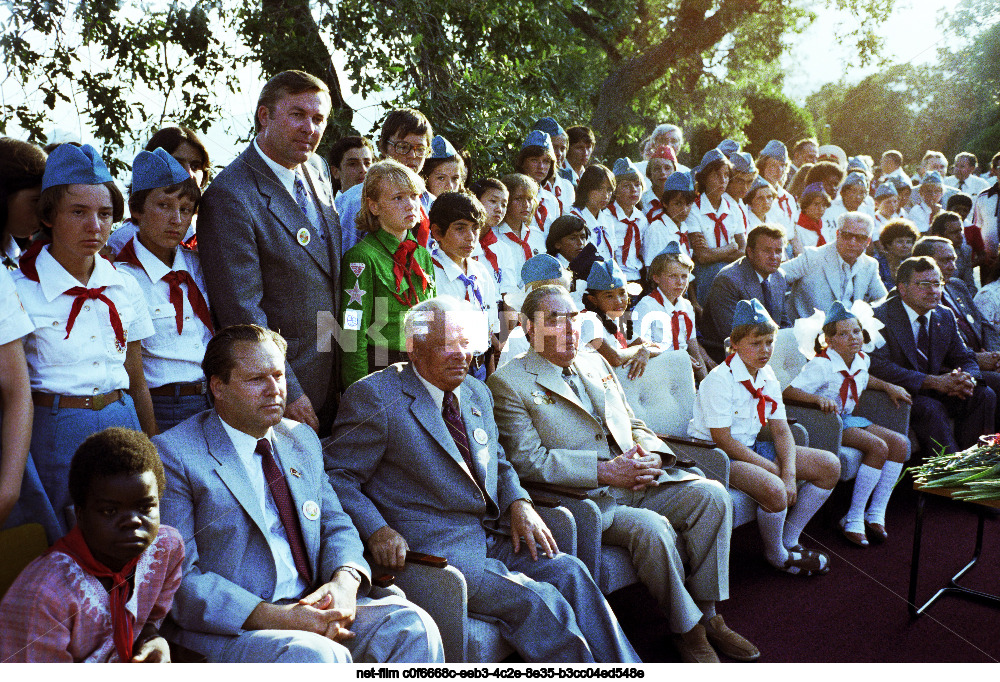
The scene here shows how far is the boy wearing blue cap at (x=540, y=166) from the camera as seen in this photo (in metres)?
5.50

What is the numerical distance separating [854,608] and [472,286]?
2.22m

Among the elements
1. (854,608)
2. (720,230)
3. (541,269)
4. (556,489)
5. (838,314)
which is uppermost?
(720,230)

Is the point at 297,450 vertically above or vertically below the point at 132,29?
below

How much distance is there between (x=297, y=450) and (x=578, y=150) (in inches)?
181

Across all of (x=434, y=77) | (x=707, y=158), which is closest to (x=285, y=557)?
(x=434, y=77)

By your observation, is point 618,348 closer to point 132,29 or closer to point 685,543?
point 685,543

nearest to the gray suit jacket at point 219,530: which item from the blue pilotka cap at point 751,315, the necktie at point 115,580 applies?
the necktie at point 115,580

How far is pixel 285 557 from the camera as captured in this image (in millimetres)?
2381

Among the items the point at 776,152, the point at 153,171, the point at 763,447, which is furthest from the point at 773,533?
the point at 776,152

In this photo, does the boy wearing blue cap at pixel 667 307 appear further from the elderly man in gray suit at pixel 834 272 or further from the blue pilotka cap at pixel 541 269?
the elderly man in gray suit at pixel 834 272

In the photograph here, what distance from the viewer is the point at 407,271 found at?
3375 mm

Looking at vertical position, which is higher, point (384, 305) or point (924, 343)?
point (384, 305)

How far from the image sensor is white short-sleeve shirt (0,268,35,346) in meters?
2.21

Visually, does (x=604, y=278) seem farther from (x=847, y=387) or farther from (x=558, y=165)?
(x=558, y=165)
